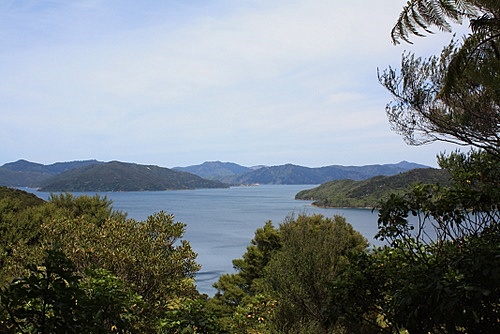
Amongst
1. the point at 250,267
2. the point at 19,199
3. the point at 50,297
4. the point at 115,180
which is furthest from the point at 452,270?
the point at 115,180

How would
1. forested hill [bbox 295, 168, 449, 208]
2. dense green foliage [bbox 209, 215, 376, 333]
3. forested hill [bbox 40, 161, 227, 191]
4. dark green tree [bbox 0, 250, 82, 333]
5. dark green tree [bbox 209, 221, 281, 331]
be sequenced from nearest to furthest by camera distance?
dark green tree [bbox 0, 250, 82, 333] → dense green foliage [bbox 209, 215, 376, 333] → dark green tree [bbox 209, 221, 281, 331] → forested hill [bbox 295, 168, 449, 208] → forested hill [bbox 40, 161, 227, 191]

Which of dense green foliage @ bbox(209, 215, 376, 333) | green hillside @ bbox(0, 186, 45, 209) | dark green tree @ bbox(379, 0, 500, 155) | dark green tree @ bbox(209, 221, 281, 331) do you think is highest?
dark green tree @ bbox(379, 0, 500, 155)

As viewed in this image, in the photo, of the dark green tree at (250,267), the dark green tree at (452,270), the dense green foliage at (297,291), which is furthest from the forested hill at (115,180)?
the dark green tree at (452,270)

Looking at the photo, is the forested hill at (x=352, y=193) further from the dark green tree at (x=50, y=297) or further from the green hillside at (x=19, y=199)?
the dark green tree at (x=50, y=297)

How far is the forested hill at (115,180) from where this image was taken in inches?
6137

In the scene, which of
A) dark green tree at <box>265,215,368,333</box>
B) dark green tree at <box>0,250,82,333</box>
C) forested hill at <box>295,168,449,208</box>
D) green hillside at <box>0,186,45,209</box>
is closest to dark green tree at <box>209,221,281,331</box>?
dark green tree at <box>265,215,368,333</box>

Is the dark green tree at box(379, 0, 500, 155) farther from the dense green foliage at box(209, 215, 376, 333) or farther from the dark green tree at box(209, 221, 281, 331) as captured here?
the dark green tree at box(209, 221, 281, 331)

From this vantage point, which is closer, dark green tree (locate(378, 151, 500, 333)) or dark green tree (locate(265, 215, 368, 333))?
dark green tree (locate(378, 151, 500, 333))

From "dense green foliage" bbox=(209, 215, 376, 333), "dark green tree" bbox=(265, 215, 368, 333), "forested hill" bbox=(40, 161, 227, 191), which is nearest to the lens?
"dense green foliage" bbox=(209, 215, 376, 333)

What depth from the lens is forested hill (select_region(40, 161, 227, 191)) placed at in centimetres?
15588

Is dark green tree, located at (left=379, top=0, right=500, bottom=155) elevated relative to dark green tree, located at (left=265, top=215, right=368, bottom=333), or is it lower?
elevated

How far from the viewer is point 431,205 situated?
4.26m

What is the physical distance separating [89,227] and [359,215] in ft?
202

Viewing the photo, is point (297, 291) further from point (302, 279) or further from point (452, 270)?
point (452, 270)
